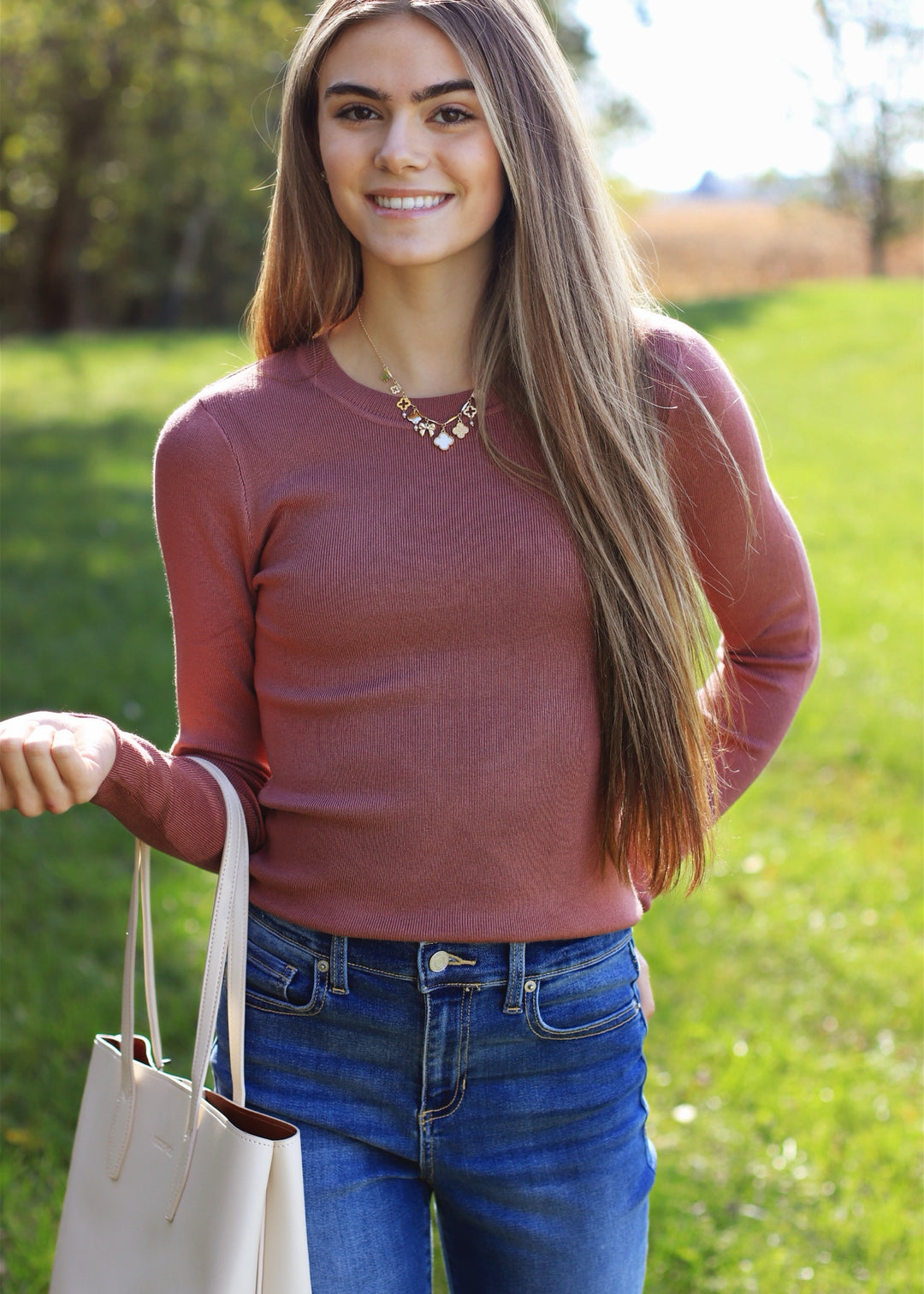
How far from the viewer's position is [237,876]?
169 cm

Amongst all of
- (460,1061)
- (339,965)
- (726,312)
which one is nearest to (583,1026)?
(460,1061)

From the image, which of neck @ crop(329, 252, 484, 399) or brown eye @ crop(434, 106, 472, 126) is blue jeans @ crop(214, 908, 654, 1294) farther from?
brown eye @ crop(434, 106, 472, 126)

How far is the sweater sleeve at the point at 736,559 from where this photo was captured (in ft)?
5.87

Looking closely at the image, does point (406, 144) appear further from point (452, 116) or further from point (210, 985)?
point (210, 985)

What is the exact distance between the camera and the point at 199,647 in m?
1.84

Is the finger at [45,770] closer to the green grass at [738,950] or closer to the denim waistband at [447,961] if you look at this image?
the denim waistband at [447,961]

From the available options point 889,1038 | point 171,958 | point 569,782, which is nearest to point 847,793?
point 889,1038

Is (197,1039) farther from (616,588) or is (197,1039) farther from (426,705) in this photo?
(616,588)

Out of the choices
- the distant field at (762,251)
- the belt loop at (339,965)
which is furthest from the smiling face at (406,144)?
the distant field at (762,251)

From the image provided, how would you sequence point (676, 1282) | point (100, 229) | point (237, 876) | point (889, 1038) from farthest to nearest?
point (100, 229) < point (889, 1038) < point (676, 1282) < point (237, 876)

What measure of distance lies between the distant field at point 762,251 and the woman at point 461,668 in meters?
17.3

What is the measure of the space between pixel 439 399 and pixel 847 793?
3.88 m

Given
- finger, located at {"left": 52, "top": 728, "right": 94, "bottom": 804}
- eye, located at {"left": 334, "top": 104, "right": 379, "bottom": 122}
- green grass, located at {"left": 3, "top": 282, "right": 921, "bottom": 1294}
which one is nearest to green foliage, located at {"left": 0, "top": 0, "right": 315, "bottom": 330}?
green grass, located at {"left": 3, "top": 282, "right": 921, "bottom": 1294}

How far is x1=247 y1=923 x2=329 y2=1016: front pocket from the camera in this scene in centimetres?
171
